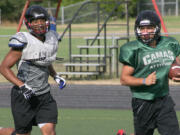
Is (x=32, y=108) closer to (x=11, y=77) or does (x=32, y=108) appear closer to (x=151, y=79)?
(x=11, y=77)

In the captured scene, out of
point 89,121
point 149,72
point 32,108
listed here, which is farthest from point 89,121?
point 149,72

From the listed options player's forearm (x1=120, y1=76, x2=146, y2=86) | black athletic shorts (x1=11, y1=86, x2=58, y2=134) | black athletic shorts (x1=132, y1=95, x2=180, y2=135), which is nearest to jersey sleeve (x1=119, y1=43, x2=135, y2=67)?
player's forearm (x1=120, y1=76, x2=146, y2=86)

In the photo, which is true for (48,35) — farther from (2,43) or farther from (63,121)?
(2,43)

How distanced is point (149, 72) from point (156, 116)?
449mm

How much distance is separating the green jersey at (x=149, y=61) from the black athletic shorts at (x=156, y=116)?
0.07 m

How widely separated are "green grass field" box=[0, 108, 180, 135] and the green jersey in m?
2.28

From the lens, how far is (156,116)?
5.21 m

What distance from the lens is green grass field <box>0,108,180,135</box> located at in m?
7.58

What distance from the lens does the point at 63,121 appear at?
27.5 ft

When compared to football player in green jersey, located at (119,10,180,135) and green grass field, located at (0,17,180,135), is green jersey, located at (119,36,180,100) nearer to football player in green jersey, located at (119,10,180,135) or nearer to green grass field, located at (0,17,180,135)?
football player in green jersey, located at (119,10,180,135)

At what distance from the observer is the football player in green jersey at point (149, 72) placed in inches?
200

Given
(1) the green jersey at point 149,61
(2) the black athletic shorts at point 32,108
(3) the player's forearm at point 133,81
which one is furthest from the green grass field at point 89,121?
(3) the player's forearm at point 133,81

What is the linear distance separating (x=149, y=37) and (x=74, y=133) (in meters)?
2.78

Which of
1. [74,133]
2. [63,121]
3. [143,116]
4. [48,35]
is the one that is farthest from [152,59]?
[63,121]
